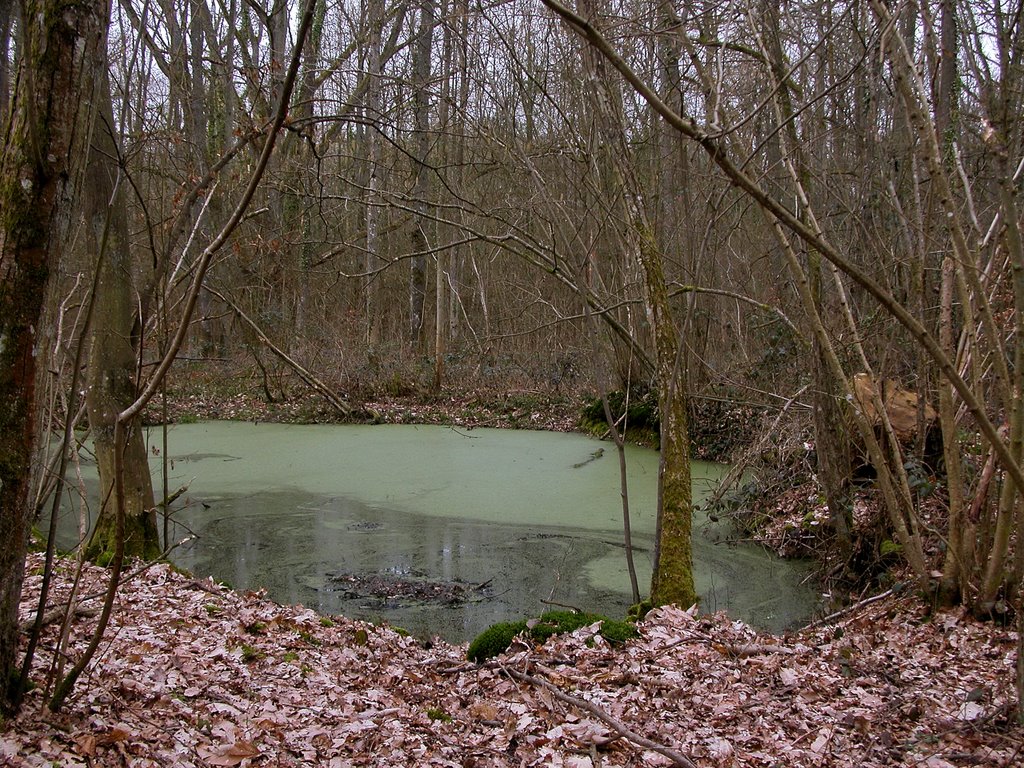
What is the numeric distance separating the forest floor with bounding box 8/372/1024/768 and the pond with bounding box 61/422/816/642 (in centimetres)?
104

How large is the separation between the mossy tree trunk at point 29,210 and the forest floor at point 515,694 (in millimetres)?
481


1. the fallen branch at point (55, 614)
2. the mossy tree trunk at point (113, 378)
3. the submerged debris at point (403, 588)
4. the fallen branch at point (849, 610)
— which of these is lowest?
the submerged debris at point (403, 588)

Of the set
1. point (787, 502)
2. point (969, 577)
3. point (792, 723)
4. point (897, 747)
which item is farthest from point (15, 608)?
point (787, 502)

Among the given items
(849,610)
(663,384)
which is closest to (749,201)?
(663,384)

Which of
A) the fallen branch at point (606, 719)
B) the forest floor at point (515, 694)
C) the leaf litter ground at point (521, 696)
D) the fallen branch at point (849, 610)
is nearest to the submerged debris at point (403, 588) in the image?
the forest floor at point (515, 694)

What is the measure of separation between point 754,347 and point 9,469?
32.4 feet

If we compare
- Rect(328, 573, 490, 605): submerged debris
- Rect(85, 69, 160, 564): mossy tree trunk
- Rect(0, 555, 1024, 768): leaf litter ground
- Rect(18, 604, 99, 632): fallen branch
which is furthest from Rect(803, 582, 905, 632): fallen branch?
Rect(85, 69, 160, 564): mossy tree trunk

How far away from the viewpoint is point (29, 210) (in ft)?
7.48

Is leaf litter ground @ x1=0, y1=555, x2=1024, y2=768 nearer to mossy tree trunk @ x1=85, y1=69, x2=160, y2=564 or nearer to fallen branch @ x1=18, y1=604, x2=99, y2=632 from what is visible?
fallen branch @ x1=18, y1=604, x2=99, y2=632

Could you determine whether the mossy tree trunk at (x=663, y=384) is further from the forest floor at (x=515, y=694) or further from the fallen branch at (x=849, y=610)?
the fallen branch at (x=849, y=610)

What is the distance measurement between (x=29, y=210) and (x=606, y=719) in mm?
2589

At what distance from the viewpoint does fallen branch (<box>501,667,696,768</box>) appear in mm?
2887

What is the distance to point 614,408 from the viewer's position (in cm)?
1165

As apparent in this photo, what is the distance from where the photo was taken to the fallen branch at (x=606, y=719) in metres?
2.89
